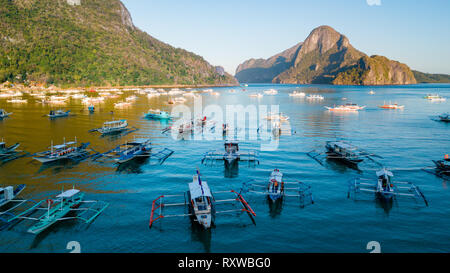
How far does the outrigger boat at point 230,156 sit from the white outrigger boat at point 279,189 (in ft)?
29.6

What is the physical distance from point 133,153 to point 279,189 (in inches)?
1084

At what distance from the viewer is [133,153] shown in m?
46.4

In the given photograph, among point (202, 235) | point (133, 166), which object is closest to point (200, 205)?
point (202, 235)

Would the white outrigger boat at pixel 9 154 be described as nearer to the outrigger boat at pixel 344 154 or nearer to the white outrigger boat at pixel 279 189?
the white outrigger boat at pixel 279 189

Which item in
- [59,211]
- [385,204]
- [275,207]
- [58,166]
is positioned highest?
[58,166]

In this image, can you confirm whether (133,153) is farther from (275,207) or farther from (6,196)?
(275,207)

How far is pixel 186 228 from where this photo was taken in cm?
2564

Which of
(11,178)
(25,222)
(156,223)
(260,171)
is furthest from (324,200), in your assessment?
(11,178)

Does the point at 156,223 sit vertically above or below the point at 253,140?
below

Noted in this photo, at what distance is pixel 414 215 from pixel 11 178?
53069 mm

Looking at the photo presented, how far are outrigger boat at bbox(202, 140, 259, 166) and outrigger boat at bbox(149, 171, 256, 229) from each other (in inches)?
473

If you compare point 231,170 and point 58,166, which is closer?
point 231,170

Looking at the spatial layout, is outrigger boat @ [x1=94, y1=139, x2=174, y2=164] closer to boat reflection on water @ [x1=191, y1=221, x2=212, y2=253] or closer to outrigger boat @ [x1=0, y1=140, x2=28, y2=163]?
outrigger boat @ [x1=0, y1=140, x2=28, y2=163]
